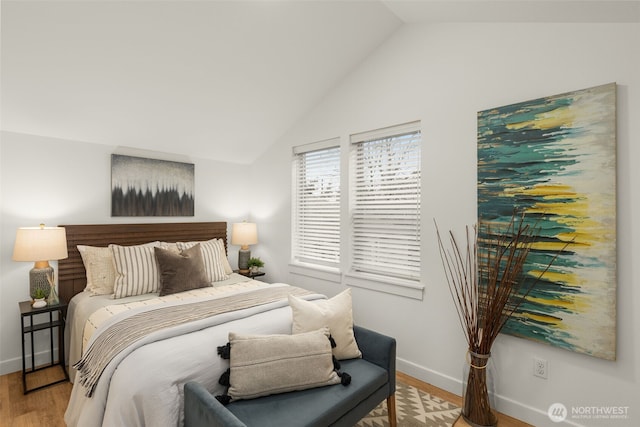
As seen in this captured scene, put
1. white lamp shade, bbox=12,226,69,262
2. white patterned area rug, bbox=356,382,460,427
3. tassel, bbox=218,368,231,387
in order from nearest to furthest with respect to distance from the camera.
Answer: tassel, bbox=218,368,231,387 → white patterned area rug, bbox=356,382,460,427 → white lamp shade, bbox=12,226,69,262

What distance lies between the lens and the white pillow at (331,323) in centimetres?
191

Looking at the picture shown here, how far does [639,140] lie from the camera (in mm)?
1650

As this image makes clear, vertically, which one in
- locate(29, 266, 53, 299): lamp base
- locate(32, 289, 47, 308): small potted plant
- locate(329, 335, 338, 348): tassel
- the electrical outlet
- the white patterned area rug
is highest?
locate(29, 266, 53, 299): lamp base

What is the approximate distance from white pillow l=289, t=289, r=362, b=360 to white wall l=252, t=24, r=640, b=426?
33.5 inches

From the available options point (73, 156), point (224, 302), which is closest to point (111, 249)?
point (73, 156)

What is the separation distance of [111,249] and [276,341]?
2.02 metres

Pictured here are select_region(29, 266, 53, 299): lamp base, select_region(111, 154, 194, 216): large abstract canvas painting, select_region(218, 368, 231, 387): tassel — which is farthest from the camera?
select_region(111, 154, 194, 216): large abstract canvas painting

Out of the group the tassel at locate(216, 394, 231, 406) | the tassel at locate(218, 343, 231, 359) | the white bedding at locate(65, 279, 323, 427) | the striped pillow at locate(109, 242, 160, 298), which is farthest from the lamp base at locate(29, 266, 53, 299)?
the tassel at locate(216, 394, 231, 406)

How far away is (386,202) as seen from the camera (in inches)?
111

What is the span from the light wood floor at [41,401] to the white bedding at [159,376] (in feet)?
1.31

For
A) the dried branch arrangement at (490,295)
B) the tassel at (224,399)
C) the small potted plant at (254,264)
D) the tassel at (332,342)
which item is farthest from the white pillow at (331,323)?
the small potted plant at (254,264)

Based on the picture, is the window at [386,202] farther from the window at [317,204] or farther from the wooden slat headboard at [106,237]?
the wooden slat headboard at [106,237]

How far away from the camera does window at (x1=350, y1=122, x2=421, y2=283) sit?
8.66 feet

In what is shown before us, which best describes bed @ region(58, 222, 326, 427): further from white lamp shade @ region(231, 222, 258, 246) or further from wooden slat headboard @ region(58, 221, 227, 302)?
white lamp shade @ region(231, 222, 258, 246)
